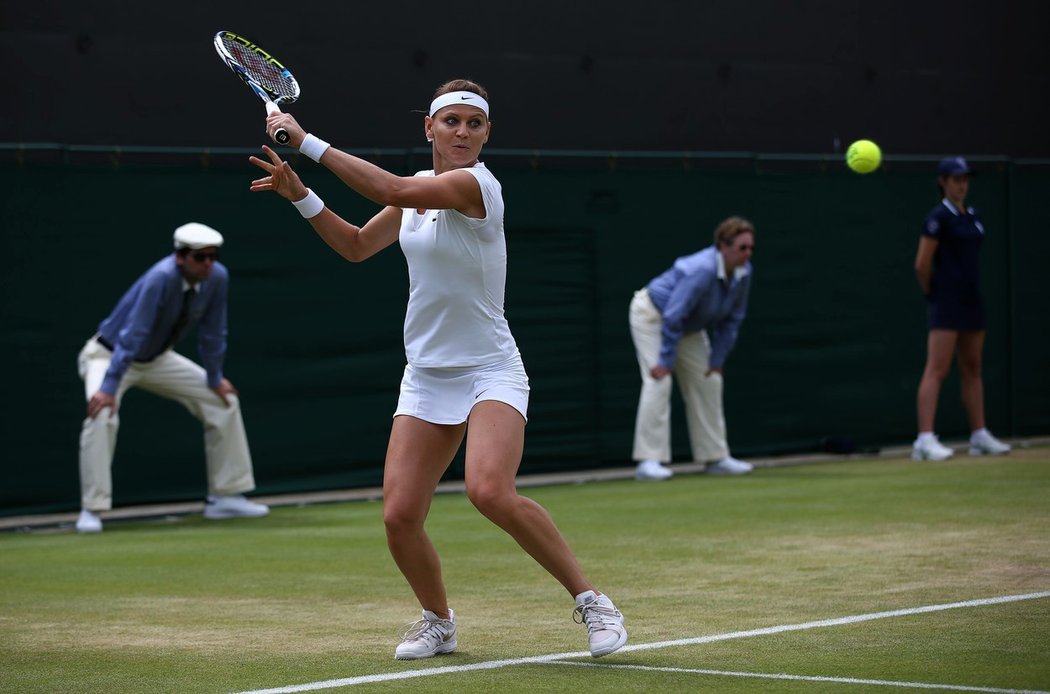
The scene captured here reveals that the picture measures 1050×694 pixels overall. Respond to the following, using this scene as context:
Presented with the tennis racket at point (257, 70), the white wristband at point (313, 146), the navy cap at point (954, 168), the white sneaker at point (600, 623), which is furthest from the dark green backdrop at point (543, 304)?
the white sneaker at point (600, 623)

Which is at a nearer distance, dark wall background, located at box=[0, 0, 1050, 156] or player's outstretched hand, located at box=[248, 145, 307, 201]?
player's outstretched hand, located at box=[248, 145, 307, 201]

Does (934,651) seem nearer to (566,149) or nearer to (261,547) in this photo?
(261,547)

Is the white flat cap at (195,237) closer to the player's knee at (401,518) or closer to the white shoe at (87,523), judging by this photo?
the white shoe at (87,523)

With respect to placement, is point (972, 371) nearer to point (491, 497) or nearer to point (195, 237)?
point (195, 237)

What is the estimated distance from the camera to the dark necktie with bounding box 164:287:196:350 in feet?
36.8

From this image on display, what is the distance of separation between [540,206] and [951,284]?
3234 mm

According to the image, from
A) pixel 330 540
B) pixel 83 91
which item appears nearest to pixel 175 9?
pixel 83 91

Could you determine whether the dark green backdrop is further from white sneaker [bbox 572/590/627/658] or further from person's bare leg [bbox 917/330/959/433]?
white sneaker [bbox 572/590/627/658]

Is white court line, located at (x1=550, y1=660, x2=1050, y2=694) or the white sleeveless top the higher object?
the white sleeveless top

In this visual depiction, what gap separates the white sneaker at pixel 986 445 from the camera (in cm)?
1474

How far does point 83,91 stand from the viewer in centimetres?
1453

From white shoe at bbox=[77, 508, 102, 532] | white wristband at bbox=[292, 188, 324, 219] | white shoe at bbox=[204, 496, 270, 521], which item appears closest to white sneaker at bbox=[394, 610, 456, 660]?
white wristband at bbox=[292, 188, 324, 219]

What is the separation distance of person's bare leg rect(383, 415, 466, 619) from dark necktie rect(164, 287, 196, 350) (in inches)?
195

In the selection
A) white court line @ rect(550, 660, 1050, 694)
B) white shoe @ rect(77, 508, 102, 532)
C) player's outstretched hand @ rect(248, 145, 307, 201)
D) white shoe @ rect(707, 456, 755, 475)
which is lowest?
white shoe @ rect(707, 456, 755, 475)
